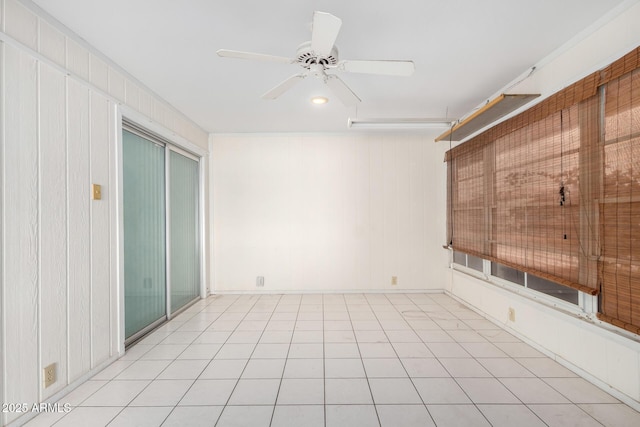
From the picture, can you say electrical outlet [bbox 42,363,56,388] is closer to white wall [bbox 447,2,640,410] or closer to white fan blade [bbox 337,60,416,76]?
white fan blade [bbox 337,60,416,76]

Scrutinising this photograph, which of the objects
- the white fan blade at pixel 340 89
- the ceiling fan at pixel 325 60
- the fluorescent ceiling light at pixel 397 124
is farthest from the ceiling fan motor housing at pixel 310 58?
the fluorescent ceiling light at pixel 397 124

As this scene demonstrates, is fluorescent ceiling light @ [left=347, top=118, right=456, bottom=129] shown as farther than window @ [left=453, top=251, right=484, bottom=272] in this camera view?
No

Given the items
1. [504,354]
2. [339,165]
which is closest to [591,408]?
[504,354]

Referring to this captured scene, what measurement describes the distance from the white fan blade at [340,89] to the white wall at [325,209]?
2.30 m

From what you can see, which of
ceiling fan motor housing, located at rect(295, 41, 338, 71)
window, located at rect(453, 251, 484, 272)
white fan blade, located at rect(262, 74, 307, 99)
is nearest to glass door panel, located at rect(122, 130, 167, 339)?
white fan blade, located at rect(262, 74, 307, 99)

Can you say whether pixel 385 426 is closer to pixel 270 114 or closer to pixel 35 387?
pixel 35 387

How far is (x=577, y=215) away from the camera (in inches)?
85.7

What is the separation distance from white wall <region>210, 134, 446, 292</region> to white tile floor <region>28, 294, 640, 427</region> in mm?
1285

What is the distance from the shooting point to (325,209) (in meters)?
4.77

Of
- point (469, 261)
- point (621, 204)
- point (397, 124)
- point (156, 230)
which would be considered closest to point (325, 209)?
point (397, 124)

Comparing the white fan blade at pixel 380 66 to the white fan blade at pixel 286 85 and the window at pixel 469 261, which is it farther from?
the window at pixel 469 261

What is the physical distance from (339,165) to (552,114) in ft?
9.42

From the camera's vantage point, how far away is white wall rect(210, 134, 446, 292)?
4754 mm

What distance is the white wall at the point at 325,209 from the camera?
15.6 ft
